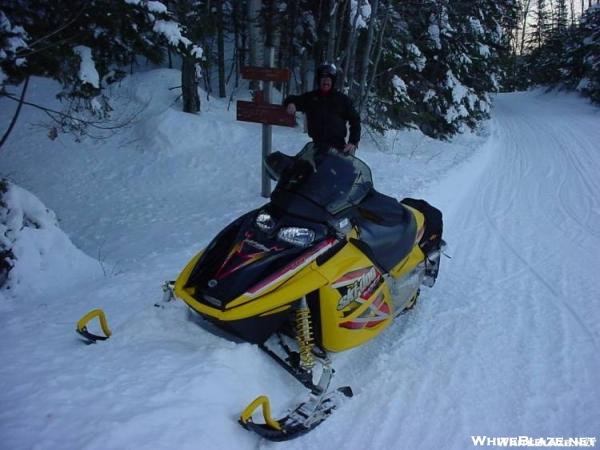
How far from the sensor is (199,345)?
2.79 metres

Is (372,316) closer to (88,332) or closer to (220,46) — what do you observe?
(88,332)

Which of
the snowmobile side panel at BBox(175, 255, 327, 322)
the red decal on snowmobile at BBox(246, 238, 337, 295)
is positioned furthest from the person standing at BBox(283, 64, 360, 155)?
the snowmobile side panel at BBox(175, 255, 327, 322)

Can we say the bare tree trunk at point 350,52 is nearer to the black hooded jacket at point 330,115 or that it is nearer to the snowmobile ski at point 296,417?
the black hooded jacket at point 330,115

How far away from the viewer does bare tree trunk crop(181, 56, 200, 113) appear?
994 centimetres

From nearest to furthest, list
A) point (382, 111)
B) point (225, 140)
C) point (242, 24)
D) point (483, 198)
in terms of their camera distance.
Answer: point (483, 198) → point (225, 140) → point (382, 111) → point (242, 24)

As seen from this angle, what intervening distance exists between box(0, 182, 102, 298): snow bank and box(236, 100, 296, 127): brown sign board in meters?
2.73

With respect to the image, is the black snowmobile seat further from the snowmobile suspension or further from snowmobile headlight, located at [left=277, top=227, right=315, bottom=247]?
the snowmobile suspension

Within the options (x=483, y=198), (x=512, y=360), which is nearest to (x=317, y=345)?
(x=512, y=360)

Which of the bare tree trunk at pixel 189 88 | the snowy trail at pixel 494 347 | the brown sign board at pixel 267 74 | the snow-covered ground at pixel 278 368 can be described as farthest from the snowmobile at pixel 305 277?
the bare tree trunk at pixel 189 88

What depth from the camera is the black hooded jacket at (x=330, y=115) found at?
16.5ft

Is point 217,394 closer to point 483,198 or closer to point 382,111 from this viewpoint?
point 483,198

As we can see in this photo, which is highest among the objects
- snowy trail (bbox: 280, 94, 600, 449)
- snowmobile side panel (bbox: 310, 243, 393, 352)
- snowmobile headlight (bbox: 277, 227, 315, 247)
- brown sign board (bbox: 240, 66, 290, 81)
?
brown sign board (bbox: 240, 66, 290, 81)

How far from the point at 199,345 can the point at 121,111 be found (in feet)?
31.1

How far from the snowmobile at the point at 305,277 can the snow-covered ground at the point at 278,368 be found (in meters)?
0.18
